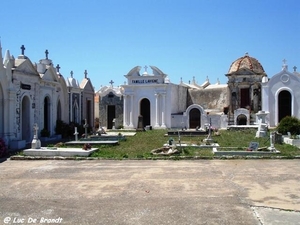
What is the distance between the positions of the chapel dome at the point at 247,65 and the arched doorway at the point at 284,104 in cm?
354

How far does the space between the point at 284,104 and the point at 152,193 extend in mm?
27702

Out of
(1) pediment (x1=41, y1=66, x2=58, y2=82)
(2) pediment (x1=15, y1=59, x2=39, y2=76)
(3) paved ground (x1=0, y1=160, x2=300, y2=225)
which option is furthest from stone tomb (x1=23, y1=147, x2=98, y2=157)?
(1) pediment (x1=41, y1=66, x2=58, y2=82)

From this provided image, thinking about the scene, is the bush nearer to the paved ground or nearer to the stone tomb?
the paved ground

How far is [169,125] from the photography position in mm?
35812

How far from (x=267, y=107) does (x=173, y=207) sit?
91.7 ft

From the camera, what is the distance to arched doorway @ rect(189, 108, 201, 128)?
35.3m

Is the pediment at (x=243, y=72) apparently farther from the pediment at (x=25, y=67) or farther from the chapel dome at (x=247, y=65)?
the pediment at (x=25, y=67)

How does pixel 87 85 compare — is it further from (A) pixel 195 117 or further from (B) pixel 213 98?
(B) pixel 213 98

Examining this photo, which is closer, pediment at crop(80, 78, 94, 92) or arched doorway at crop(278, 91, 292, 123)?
pediment at crop(80, 78, 94, 92)

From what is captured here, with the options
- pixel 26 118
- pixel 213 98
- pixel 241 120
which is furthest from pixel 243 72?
pixel 26 118

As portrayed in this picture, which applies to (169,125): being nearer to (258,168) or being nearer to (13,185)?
(258,168)

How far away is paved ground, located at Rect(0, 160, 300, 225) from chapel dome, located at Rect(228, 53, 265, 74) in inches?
950

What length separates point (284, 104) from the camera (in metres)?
33.3

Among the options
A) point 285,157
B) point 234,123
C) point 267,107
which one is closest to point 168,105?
point 234,123
